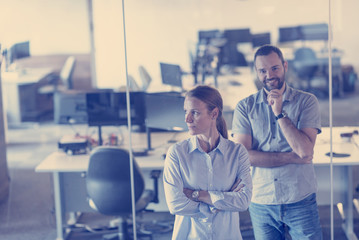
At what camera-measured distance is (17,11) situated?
5.30 metres

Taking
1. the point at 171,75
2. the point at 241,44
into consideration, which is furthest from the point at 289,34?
the point at 171,75

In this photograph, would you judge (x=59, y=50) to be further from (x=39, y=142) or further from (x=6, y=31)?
(x=6, y=31)

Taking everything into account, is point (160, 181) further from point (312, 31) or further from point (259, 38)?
point (312, 31)

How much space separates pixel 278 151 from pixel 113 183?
154 cm

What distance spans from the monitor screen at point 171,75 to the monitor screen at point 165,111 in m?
0.63

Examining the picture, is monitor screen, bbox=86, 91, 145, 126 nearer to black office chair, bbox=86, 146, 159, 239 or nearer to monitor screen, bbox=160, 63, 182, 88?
black office chair, bbox=86, 146, 159, 239

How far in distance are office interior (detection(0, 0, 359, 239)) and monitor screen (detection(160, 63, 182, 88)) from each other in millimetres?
12

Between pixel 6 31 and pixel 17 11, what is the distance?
1.40 ft

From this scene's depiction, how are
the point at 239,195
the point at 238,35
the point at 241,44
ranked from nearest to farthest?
1. the point at 239,195
2. the point at 238,35
3. the point at 241,44

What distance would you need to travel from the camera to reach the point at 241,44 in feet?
38.1

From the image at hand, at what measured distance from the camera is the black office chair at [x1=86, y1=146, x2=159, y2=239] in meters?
4.22

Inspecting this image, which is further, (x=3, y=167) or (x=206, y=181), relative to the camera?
(x=3, y=167)

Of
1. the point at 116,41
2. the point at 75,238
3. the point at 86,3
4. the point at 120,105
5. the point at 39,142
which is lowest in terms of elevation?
the point at 75,238

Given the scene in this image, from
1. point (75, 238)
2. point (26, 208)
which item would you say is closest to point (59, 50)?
point (26, 208)
